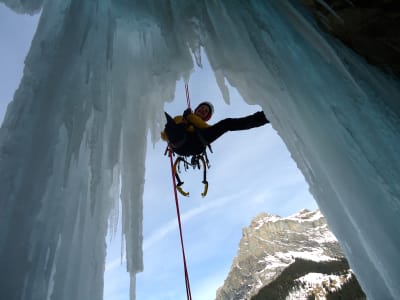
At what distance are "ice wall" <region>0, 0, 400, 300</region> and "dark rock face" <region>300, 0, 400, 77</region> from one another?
0.18m

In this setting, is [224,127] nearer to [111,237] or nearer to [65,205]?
[111,237]

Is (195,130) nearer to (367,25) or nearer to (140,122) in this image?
(140,122)

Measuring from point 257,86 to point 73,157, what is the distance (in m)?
1.89

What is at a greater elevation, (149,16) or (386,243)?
(149,16)

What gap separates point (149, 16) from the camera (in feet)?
10.7

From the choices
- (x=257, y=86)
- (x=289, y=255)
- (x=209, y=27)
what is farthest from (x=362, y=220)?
(x=289, y=255)

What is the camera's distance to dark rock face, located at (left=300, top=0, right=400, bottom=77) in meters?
2.90

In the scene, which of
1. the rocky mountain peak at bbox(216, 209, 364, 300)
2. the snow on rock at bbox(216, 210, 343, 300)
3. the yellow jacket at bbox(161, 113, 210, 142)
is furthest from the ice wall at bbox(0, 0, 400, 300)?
the snow on rock at bbox(216, 210, 343, 300)

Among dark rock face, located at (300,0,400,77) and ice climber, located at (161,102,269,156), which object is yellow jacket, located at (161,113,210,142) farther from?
dark rock face, located at (300,0,400,77)

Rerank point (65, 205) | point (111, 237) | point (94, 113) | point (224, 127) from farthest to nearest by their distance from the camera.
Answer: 1. point (224, 127)
2. point (111, 237)
3. point (94, 113)
4. point (65, 205)

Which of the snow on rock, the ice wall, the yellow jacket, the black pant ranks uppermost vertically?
the snow on rock

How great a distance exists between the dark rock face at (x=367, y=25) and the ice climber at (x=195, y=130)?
1573 mm

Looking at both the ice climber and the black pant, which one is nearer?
the black pant

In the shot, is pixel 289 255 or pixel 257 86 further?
pixel 289 255
